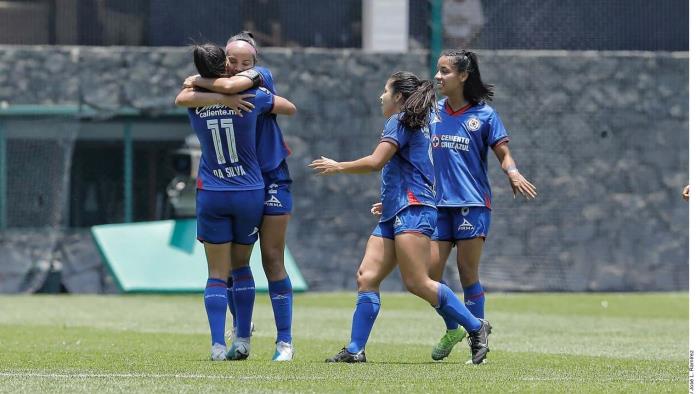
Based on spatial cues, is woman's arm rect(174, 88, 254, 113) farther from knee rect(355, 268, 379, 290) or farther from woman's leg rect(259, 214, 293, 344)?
knee rect(355, 268, 379, 290)

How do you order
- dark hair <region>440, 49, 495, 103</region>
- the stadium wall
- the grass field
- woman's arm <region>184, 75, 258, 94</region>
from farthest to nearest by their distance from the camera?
the stadium wall
dark hair <region>440, 49, 495, 103</region>
woman's arm <region>184, 75, 258, 94</region>
the grass field

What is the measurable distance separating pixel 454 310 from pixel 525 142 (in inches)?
455

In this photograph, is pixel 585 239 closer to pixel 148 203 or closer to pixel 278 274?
pixel 148 203

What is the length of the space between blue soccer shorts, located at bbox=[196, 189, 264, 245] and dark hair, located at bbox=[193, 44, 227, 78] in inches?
26.6

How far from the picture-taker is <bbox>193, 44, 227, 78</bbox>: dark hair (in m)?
8.90

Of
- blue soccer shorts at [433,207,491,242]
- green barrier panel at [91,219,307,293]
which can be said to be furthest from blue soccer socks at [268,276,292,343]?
green barrier panel at [91,219,307,293]

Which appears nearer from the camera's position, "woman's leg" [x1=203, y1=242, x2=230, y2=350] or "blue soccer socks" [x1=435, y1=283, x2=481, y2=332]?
"blue soccer socks" [x1=435, y1=283, x2=481, y2=332]

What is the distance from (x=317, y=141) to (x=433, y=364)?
11428mm

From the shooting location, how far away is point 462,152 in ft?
31.8

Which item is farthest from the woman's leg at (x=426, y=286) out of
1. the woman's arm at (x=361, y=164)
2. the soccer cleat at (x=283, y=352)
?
the soccer cleat at (x=283, y=352)

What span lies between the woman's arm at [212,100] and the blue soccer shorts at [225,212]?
49 centimetres

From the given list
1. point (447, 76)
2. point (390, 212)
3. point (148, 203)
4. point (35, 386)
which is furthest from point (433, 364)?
point (148, 203)

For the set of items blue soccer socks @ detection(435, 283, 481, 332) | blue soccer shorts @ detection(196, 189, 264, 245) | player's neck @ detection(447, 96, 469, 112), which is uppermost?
player's neck @ detection(447, 96, 469, 112)

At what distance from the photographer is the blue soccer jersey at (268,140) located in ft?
30.0
